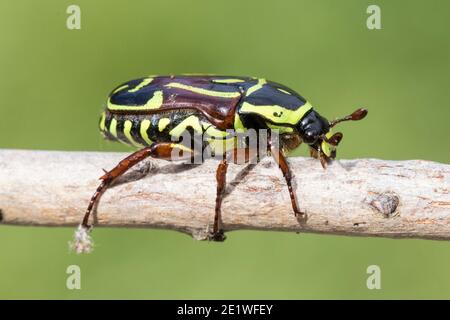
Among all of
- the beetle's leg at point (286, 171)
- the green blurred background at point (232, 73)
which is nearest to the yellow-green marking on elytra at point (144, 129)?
the beetle's leg at point (286, 171)

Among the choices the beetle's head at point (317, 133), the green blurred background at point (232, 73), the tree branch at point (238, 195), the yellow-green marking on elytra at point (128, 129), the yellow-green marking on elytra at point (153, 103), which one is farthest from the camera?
the green blurred background at point (232, 73)

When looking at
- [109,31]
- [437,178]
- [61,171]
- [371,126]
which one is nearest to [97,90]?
[109,31]

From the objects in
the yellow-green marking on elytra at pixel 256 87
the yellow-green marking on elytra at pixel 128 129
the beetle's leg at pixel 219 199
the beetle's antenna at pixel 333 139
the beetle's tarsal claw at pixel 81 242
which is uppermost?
the yellow-green marking on elytra at pixel 256 87

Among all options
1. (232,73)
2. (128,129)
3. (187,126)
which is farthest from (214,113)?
(232,73)

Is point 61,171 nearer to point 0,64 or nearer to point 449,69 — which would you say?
point 0,64

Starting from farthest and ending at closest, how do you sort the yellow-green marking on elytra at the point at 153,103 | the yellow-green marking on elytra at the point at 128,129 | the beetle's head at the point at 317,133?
the yellow-green marking on elytra at the point at 128,129
the yellow-green marking on elytra at the point at 153,103
the beetle's head at the point at 317,133

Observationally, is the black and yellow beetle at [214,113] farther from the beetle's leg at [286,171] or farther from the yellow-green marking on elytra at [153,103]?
the beetle's leg at [286,171]
